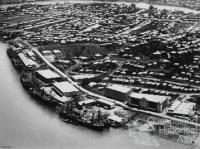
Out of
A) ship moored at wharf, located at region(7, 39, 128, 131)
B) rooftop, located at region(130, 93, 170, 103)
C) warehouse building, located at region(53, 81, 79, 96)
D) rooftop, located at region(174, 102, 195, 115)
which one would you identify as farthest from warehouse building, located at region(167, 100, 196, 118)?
warehouse building, located at region(53, 81, 79, 96)

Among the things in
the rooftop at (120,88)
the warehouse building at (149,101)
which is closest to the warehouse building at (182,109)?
the warehouse building at (149,101)

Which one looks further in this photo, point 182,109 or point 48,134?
point 182,109

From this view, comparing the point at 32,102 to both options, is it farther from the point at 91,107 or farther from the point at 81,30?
the point at 81,30

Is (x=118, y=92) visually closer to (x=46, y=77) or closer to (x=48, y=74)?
(x=46, y=77)

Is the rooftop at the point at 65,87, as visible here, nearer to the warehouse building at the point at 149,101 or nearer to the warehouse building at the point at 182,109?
the warehouse building at the point at 149,101

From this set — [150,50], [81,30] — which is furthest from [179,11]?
[150,50]

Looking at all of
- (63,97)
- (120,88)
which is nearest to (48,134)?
(63,97)
